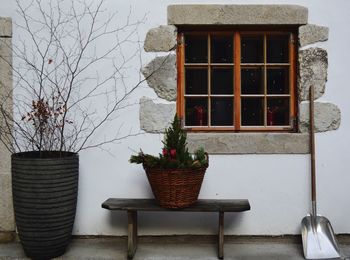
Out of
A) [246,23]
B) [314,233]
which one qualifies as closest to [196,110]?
[246,23]

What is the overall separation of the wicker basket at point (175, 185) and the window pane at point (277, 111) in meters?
0.90

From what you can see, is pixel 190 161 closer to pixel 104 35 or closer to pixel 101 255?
pixel 101 255

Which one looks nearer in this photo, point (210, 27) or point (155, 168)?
point (155, 168)

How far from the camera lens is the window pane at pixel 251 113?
11.5 ft

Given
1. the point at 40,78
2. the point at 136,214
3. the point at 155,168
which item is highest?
the point at 40,78

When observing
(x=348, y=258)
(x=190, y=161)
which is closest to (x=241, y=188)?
(x=190, y=161)

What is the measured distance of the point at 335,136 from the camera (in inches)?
133

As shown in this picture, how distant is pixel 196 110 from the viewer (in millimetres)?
3488

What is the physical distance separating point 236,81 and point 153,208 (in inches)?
49.8

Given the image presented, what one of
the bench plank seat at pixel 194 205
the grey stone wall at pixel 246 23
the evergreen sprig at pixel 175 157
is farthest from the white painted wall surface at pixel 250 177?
the evergreen sprig at pixel 175 157

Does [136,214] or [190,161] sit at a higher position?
[190,161]

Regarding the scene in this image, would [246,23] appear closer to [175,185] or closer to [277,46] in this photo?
[277,46]

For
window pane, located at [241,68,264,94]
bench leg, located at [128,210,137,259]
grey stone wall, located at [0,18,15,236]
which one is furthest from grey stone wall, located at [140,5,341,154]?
grey stone wall, located at [0,18,15,236]

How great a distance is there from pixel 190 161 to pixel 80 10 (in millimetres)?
1560
